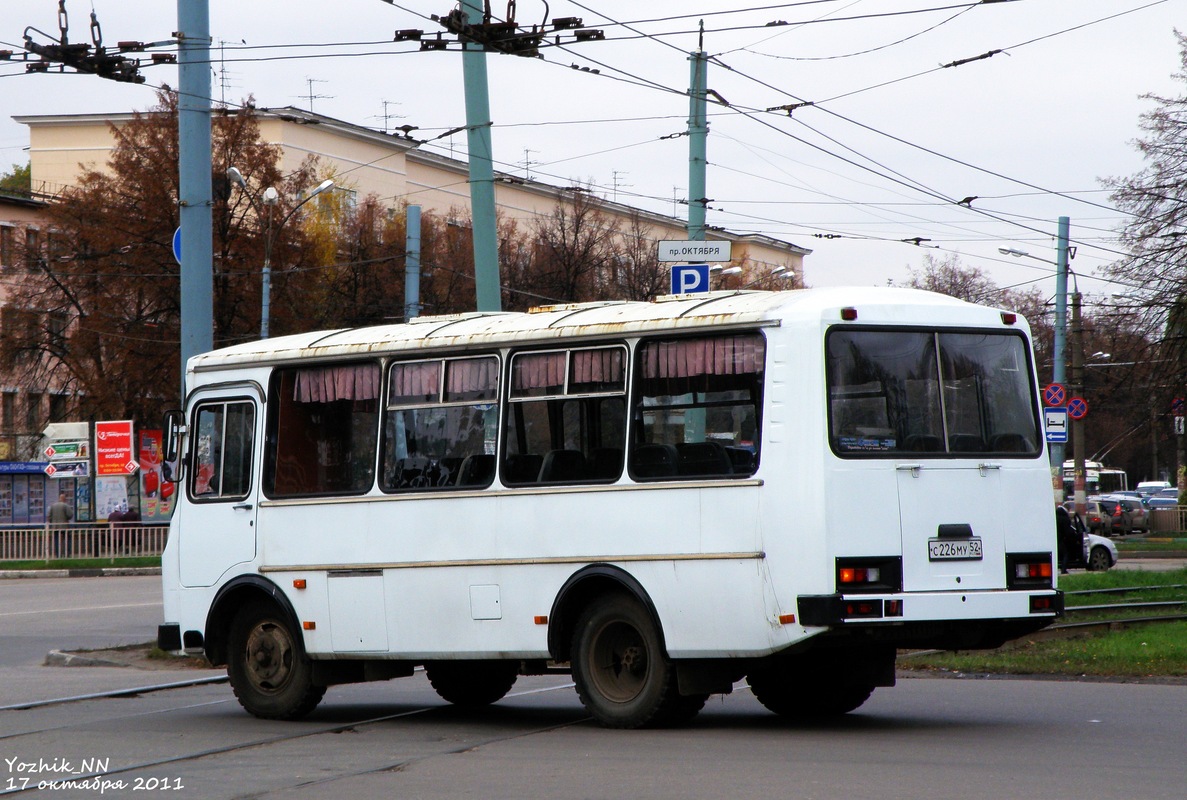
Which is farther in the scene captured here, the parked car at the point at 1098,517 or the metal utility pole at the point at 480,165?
the parked car at the point at 1098,517

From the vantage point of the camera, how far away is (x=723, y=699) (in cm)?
1352

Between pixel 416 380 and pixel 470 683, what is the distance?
8.45 ft

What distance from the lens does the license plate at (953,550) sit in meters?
10.4

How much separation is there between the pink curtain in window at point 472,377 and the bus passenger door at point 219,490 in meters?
1.99

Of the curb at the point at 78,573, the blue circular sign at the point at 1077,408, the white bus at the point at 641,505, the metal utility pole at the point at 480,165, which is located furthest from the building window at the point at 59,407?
the white bus at the point at 641,505

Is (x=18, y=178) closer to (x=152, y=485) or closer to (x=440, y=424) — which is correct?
(x=152, y=485)

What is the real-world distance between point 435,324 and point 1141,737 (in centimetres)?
574

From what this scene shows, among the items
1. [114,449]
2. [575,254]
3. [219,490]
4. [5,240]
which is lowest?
[219,490]

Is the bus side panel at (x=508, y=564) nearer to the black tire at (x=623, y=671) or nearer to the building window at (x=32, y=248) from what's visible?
the black tire at (x=623, y=671)

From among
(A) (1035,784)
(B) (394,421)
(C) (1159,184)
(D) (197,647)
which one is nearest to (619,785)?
(A) (1035,784)

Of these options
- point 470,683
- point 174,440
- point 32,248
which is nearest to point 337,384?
point 174,440

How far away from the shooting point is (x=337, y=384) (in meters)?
12.7

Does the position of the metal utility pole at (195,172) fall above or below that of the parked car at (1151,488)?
above

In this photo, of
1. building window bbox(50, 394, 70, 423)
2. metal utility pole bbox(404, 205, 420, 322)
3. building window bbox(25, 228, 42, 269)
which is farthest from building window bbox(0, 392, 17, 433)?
metal utility pole bbox(404, 205, 420, 322)
